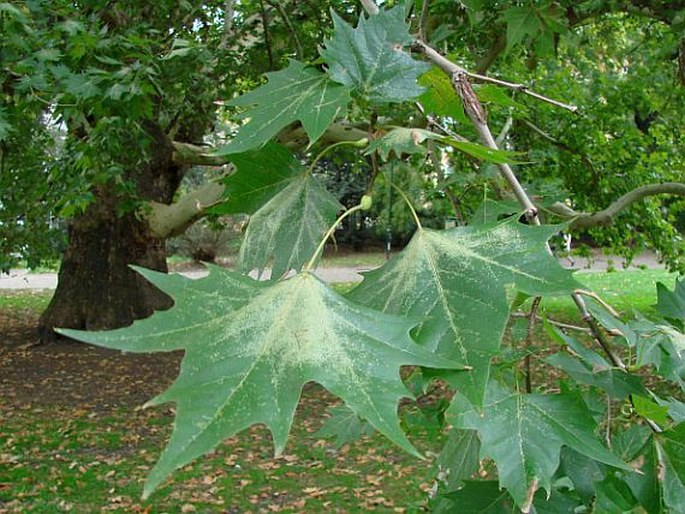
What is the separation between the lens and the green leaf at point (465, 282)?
72 centimetres

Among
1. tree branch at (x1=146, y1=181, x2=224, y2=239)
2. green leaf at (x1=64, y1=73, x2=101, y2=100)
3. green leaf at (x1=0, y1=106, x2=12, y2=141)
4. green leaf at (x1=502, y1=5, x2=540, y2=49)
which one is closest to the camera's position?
green leaf at (x1=502, y1=5, x2=540, y2=49)

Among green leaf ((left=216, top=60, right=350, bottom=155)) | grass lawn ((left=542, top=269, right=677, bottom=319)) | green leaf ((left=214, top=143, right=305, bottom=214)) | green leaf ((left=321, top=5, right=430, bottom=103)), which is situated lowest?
grass lawn ((left=542, top=269, right=677, bottom=319))

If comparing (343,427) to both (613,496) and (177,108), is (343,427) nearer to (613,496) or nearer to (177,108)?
(613,496)

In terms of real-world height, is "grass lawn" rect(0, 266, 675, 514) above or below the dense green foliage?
below

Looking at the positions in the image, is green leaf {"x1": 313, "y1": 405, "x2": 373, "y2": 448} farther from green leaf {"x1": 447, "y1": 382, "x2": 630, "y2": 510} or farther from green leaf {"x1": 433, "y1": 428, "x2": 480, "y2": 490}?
green leaf {"x1": 447, "y1": 382, "x2": 630, "y2": 510}

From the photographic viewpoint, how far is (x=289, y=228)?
95cm

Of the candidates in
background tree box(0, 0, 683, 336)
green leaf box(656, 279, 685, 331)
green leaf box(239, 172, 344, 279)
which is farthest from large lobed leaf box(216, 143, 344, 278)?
background tree box(0, 0, 683, 336)

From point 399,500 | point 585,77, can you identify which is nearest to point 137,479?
point 399,500

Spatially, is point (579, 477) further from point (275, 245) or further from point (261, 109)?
point (261, 109)

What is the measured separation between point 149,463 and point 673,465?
4.93 meters

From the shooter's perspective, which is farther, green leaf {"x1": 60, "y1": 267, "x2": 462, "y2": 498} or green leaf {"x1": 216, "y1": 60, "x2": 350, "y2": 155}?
green leaf {"x1": 216, "y1": 60, "x2": 350, "y2": 155}

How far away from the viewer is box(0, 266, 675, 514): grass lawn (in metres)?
4.68

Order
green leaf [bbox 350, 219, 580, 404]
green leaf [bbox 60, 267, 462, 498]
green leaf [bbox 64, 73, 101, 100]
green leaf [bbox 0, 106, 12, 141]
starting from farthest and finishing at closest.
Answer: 1. green leaf [bbox 64, 73, 101, 100]
2. green leaf [bbox 0, 106, 12, 141]
3. green leaf [bbox 350, 219, 580, 404]
4. green leaf [bbox 60, 267, 462, 498]

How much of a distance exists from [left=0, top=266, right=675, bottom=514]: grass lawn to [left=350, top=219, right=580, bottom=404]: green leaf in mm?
2689
